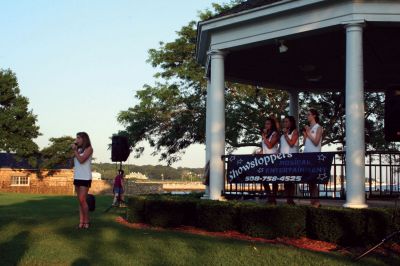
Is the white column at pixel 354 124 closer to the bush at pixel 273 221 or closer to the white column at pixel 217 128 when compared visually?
the bush at pixel 273 221

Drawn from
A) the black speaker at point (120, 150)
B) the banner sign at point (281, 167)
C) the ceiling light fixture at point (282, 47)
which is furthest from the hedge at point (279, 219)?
the black speaker at point (120, 150)

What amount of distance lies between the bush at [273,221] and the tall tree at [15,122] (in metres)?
45.4

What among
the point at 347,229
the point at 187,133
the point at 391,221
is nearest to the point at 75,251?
the point at 347,229

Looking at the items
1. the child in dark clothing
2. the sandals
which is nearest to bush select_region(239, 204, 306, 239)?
the sandals

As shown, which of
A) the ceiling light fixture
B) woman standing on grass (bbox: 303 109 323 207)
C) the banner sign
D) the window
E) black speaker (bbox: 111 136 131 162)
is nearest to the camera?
the banner sign

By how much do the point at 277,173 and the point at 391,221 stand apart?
2.74 m

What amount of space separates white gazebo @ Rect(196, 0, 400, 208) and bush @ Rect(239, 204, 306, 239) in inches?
40.7

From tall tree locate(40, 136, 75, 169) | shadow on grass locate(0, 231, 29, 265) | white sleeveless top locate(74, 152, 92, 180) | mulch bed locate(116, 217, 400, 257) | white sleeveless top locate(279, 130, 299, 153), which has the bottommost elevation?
shadow on grass locate(0, 231, 29, 265)

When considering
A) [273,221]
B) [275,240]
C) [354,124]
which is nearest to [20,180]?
[273,221]

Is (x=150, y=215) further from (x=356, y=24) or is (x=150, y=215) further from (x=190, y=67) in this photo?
(x=190, y=67)

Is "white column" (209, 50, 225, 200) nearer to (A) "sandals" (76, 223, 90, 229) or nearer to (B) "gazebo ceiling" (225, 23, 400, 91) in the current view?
(B) "gazebo ceiling" (225, 23, 400, 91)

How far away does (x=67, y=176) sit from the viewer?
185ft

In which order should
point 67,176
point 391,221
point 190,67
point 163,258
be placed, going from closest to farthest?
point 163,258
point 391,221
point 190,67
point 67,176

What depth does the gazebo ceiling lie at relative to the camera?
12.3 meters
